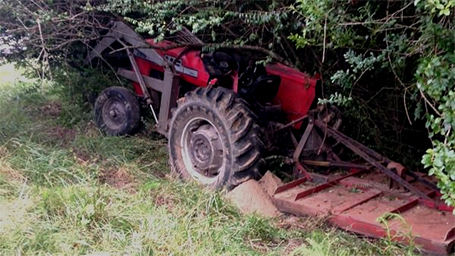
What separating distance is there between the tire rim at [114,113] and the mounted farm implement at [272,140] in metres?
0.71

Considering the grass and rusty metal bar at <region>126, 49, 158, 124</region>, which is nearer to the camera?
the grass

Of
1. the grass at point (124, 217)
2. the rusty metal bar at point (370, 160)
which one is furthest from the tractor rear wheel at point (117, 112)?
the rusty metal bar at point (370, 160)

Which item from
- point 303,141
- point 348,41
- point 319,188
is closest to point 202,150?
point 303,141

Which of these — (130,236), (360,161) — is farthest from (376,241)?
(130,236)

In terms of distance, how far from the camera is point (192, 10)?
4.97 meters

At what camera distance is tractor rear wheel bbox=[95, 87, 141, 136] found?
247 inches

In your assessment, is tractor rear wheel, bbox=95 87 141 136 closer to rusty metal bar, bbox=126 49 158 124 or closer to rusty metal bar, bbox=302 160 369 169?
rusty metal bar, bbox=126 49 158 124

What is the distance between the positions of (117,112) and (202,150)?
5.97 ft

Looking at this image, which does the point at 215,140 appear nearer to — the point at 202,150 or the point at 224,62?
the point at 202,150

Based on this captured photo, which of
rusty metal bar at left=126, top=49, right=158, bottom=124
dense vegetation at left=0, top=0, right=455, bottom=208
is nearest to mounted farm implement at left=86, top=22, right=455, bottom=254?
rusty metal bar at left=126, top=49, right=158, bottom=124

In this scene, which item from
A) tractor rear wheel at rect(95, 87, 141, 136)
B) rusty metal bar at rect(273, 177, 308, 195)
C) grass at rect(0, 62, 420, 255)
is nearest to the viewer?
grass at rect(0, 62, 420, 255)

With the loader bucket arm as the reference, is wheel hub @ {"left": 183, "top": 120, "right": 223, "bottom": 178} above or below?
below

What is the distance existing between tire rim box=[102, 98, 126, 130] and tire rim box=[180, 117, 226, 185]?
1.43 meters

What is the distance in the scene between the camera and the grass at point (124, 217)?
3439 millimetres
